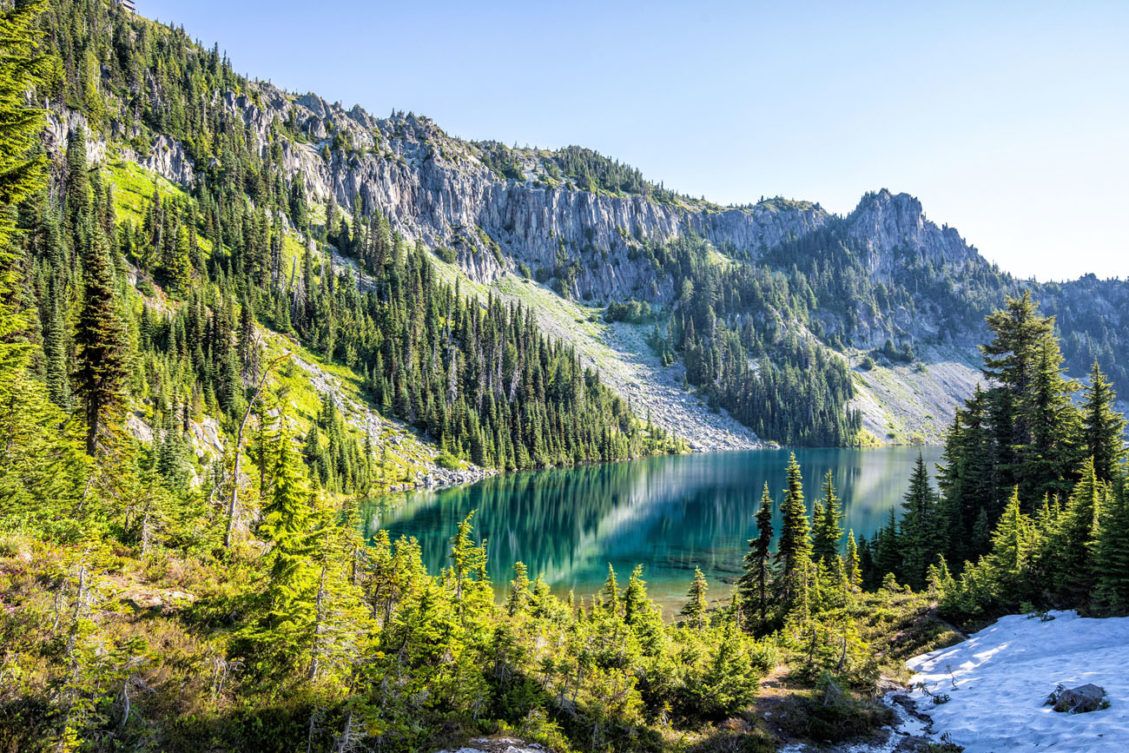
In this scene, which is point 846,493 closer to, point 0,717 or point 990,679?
point 990,679

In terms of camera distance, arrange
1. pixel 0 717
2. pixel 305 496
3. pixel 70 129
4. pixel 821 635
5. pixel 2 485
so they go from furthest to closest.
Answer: pixel 70 129 → pixel 821 635 → pixel 2 485 → pixel 305 496 → pixel 0 717

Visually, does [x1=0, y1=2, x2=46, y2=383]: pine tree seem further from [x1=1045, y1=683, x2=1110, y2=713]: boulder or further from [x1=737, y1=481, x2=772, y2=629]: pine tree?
[x1=737, y1=481, x2=772, y2=629]: pine tree

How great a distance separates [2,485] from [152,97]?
17478 cm

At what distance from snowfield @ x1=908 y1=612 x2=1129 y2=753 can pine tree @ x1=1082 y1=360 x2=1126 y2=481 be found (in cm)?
1960

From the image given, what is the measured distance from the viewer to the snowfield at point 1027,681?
1277cm

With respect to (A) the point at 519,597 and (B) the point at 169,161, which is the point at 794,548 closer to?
(A) the point at 519,597

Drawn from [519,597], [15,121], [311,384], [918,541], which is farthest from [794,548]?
[311,384]

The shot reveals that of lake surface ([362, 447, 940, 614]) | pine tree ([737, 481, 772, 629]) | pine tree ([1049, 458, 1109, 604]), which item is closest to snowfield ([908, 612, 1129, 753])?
pine tree ([1049, 458, 1109, 604])

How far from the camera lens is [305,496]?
637 inches

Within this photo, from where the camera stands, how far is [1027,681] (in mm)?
16766

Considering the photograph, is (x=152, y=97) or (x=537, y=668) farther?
(x=152, y=97)

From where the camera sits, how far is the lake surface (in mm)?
60344

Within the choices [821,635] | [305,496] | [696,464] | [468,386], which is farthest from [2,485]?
[696,464]

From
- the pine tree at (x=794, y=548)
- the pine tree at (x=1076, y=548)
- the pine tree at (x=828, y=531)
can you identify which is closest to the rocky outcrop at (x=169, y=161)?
the pine tree at (x=794, y=548)
